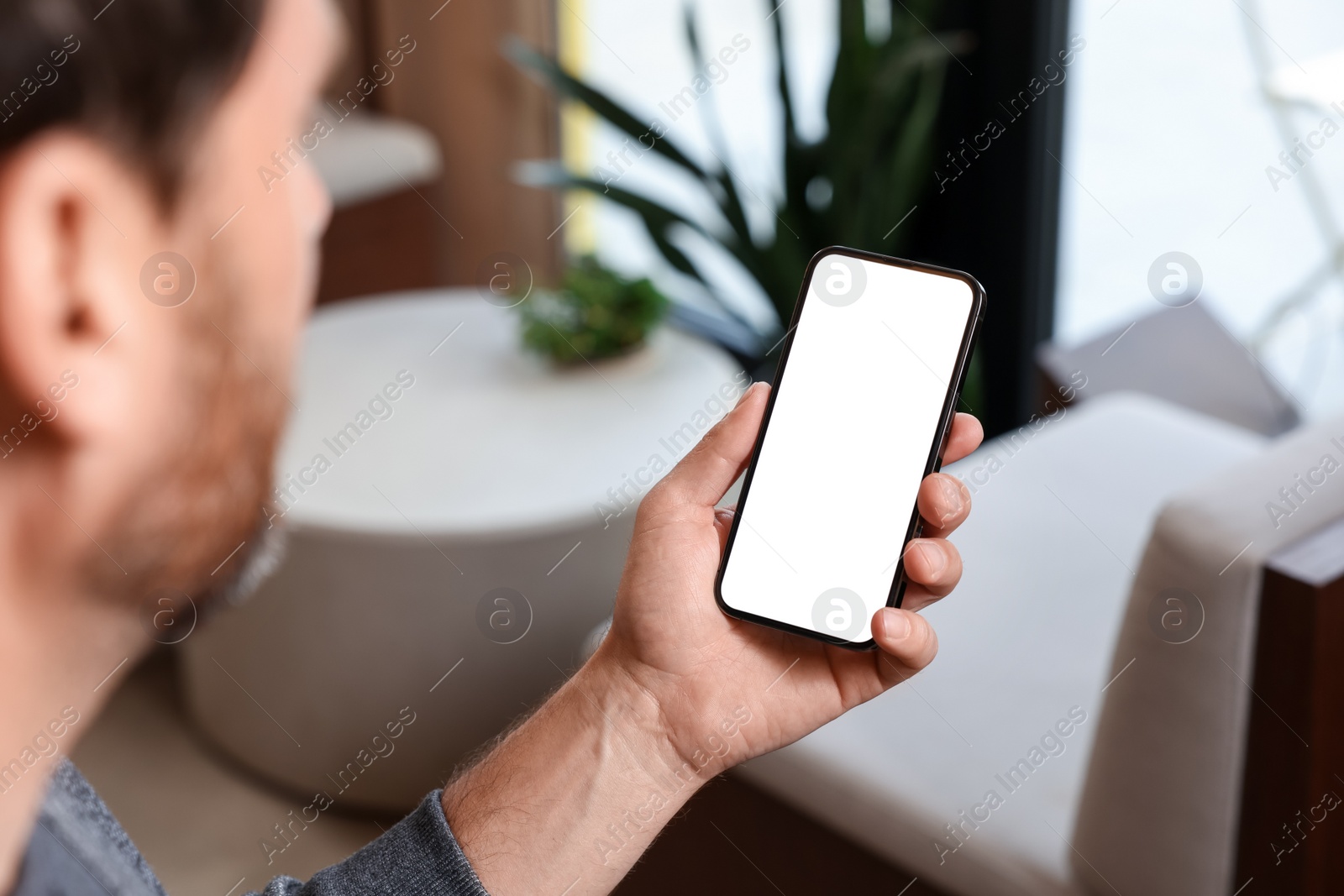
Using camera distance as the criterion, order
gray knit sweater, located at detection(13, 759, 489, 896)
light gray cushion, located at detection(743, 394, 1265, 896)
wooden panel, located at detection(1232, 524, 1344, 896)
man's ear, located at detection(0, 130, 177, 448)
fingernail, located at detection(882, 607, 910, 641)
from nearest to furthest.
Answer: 1. man's ear, located at detection(0, 130, 177, 448)
2. gray knit sweater, located at detection(13, 759, 489, 896)
3. fingernail, located at detection(882, 607, 910, 641)
4. wooden panel, located at detection(1232, 524, 1344, 896)
5. light gray cushion, located at detection(743, 394, 1265, 896)

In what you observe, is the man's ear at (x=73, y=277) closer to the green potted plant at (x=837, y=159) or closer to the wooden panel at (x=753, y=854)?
the wooden panel at (x=753, y=854)

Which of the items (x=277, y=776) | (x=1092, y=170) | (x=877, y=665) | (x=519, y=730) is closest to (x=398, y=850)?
(x=519, y=730)

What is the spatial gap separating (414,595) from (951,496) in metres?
0.99

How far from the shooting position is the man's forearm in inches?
27.9

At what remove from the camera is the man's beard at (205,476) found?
1.07 ft

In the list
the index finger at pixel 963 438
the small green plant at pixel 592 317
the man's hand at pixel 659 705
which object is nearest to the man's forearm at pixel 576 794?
the man's hand at pixel 659 705

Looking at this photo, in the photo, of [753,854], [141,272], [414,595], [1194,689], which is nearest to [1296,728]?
[1194,689]

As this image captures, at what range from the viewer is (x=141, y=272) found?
0.31 m

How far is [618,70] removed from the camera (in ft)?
9.86

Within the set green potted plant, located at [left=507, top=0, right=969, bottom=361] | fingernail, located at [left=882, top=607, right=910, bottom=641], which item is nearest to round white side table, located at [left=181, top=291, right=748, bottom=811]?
green potted plant, located at [left=507, top=0, right=969, bottom=361]

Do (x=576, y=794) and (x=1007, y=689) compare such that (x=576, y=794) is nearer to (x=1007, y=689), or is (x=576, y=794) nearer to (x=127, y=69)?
(x=127, y=69)

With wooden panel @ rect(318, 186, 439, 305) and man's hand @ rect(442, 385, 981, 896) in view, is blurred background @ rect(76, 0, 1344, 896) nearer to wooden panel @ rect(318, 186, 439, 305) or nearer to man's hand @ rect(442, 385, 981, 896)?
wooden panel @ rect(318, 186, 439, 305)

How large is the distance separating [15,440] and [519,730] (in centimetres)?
51

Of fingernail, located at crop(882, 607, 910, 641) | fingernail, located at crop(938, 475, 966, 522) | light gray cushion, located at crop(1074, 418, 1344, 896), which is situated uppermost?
fingernail, located at crop(938, 475, 966, 522)
